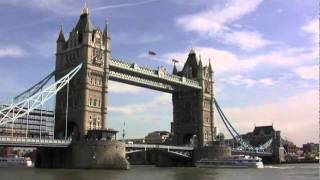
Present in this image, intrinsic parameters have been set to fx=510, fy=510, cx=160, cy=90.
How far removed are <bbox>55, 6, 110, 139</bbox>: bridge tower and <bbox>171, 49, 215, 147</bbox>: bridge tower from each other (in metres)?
37.6

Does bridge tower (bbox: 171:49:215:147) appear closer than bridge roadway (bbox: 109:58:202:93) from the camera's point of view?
No

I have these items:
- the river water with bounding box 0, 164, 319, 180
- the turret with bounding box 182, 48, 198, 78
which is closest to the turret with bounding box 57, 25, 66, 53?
the river water with bounding box 0, 164, 319, 180

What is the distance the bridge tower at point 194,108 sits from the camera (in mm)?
143125

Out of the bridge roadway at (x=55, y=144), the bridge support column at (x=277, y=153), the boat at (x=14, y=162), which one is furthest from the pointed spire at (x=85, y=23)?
the bridge support column at (x=277, y=153)

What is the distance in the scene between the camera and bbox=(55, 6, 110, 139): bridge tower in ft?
355

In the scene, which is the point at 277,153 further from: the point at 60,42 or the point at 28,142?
the point at 28,142

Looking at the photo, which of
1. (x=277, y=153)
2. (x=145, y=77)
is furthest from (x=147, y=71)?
(x=277, y=153)

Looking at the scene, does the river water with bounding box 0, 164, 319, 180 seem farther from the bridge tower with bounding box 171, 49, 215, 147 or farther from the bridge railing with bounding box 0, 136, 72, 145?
the bridge tower with bounding box 171, 49, 215, 147

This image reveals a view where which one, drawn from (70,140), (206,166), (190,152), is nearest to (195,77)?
(190,152)

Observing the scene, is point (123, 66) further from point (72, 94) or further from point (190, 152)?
point (190, 152)

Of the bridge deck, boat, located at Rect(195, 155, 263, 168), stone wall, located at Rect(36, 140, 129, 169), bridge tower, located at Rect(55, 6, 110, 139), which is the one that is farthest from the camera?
boat, located at Rect(195, 155, 263, 168)

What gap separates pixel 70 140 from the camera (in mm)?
100688

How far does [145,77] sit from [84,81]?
1985 cm

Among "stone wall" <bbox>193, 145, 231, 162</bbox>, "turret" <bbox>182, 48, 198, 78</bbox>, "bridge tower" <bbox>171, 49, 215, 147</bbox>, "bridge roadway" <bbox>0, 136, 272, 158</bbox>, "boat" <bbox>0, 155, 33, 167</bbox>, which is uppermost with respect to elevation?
"turret" <bbox>182, 48, 198, 78</bbox>
